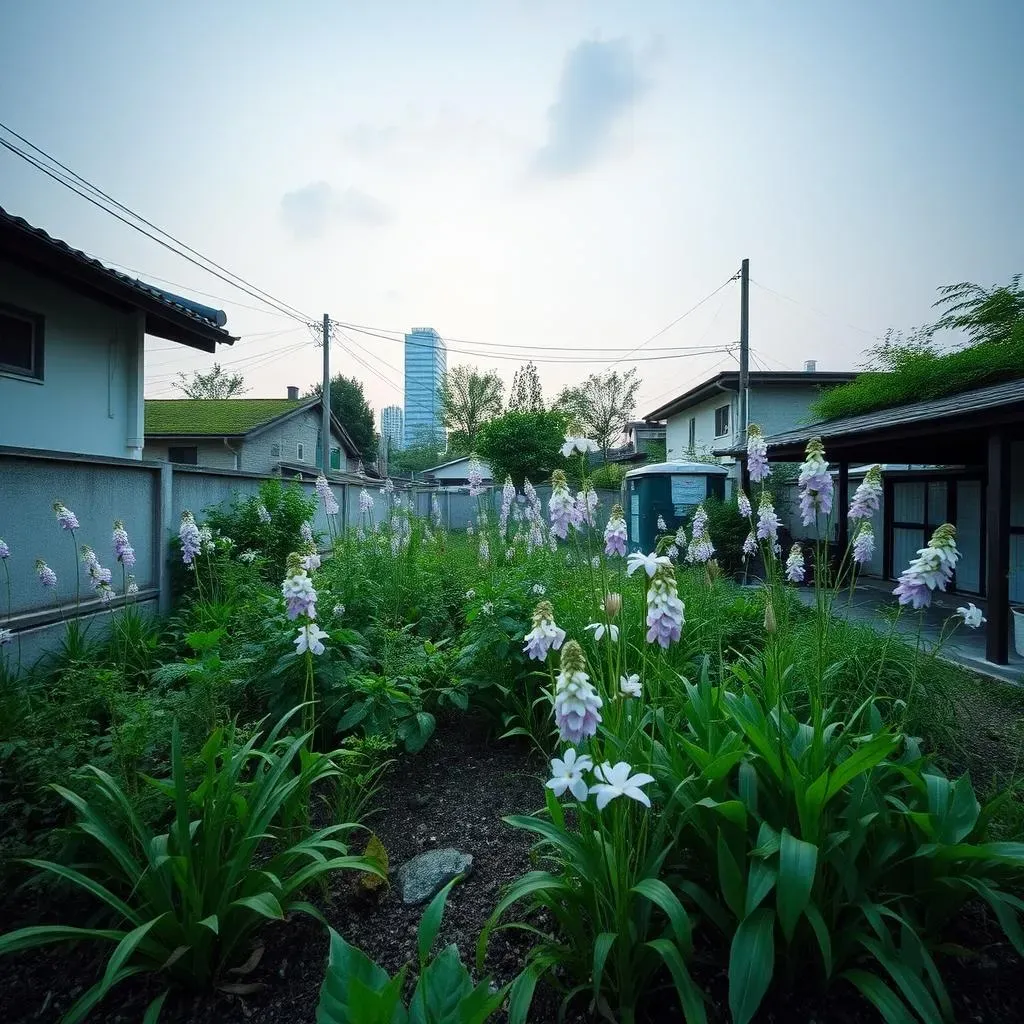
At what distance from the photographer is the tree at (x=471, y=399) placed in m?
43.7

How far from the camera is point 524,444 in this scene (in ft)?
72.6

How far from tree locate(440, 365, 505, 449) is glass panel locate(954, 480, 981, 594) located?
1431 inches

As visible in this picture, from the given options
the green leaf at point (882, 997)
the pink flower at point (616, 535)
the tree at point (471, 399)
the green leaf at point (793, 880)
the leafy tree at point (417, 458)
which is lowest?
the green leaf at point (882, 997)

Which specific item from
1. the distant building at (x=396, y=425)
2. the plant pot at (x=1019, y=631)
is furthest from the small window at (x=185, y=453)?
the distant building at (x=396, y=425)

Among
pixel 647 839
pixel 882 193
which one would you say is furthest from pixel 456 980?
pixel 882 193

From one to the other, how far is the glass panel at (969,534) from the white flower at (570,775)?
9866 millimetres

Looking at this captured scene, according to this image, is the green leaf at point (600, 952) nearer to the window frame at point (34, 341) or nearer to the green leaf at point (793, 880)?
the green leaf at point (793, 880)

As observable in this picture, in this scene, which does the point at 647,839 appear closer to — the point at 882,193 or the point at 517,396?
the point at 882,193

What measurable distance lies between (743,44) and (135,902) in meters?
8.18

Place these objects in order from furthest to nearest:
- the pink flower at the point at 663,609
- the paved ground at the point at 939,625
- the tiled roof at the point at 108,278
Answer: the tiled roof at the point at 108,278, the paved ground at the point at 939,625, the pink flower at the point at 663,609

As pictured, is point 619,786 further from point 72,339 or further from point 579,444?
point 72,339

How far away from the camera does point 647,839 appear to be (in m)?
1.64

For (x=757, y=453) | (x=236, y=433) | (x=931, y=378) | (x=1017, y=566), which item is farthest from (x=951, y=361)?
(x=236, y=433)

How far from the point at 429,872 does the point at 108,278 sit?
740 cm
